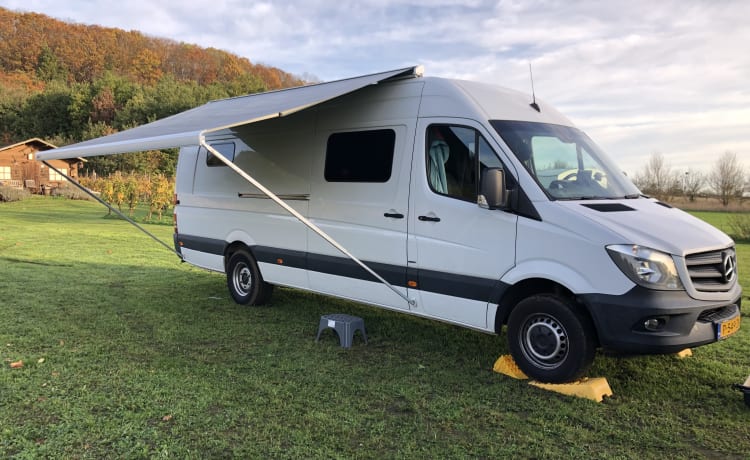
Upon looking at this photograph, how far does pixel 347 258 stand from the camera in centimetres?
604

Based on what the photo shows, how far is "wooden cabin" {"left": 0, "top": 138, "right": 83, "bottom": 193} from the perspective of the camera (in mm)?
42312

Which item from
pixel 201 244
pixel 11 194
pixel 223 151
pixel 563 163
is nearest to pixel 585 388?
pixel 563 163

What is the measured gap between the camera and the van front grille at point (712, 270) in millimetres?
4266

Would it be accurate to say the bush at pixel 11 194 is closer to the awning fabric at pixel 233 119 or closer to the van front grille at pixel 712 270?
the awning fabric at pixel 233 119

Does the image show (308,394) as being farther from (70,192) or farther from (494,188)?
(70,192)

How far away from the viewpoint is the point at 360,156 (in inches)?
235

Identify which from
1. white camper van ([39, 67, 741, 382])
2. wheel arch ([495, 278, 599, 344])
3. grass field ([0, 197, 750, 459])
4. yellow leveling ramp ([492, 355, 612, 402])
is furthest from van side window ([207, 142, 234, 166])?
yellow leveling ramp ([492, 355, 612, 402])

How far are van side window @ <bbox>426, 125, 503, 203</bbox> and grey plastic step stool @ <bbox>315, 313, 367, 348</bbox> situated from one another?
1620 mm

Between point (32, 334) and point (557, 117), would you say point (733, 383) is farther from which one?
point (32, 334)

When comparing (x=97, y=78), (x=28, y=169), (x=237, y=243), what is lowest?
(x=237, y=243)

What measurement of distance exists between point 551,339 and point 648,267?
961mm

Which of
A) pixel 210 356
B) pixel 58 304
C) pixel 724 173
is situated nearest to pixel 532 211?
pixel 210 356

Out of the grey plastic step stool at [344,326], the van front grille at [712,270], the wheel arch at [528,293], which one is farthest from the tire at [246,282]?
the van front grille at [712,270]

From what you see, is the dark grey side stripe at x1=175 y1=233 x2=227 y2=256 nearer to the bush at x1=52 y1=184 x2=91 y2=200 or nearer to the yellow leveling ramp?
the yellow leveling ramp
